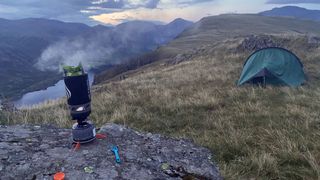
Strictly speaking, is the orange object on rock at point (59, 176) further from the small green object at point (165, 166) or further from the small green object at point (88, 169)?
the small green object at point (165, 166)

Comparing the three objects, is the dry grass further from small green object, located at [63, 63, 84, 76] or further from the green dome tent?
small green object, located at [63, 63, 84, 76]

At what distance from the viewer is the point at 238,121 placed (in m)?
8.67

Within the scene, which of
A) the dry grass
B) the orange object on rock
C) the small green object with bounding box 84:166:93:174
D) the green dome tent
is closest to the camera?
the orange object on rock

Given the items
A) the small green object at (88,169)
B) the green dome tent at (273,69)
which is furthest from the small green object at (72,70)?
the green dome tent at (273,69)

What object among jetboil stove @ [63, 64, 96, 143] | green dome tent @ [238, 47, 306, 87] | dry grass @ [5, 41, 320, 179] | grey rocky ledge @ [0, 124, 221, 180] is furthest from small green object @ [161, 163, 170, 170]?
green dome tent @ [238, 47, 306, 87]

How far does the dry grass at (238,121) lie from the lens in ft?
19.4

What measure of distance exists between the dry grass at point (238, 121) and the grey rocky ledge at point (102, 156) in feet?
1.96

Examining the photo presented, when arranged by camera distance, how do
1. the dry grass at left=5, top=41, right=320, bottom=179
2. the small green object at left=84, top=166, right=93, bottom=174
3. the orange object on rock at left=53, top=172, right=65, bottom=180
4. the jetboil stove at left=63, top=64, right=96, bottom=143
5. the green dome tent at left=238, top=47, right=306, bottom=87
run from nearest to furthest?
the orange object on rock at left=53, top=172, right=65, bottom=180, the small green object at left=84, top=166, right=93, bottom=174, the jetboil stove at left=63, top=64, right=96, bottom=143, the dry grass at left=5, top=41, right=320, bottom=179, the green dome tent at left=238, top=47, right=306, bottom=87

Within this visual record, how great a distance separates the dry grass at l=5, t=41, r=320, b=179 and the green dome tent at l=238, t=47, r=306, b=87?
1604mm

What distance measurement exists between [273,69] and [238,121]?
7415 mm

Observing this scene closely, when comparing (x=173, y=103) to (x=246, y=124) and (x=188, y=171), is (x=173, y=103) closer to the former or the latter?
(x=246, y=124)

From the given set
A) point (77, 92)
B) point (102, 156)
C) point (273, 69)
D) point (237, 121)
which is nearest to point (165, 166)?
point (102, 156)

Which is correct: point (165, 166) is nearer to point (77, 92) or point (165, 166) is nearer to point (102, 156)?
point (102, 156)

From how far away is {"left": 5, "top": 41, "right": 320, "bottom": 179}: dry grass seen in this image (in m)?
5.92
